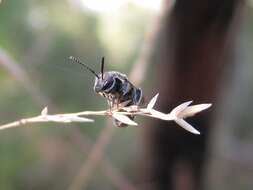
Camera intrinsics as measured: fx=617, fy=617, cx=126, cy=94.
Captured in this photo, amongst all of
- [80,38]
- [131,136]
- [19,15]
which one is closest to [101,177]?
[131,136]

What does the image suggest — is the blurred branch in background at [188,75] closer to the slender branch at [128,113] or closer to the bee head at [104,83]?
the bee head at [104,83]

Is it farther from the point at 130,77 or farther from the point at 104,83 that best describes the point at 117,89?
the point at 130,77

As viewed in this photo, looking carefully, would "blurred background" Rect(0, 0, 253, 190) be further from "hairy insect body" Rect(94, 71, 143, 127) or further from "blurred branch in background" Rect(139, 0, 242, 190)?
"hairy insect body" Rect(94, 71, 143, 127)

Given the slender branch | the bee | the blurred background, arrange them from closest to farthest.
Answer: the slender branch → the bee → the blurred background

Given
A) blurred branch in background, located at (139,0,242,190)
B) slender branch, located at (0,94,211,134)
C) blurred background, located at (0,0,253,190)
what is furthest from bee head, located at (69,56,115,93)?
blurred branch in background, located at (139,0,242,190)

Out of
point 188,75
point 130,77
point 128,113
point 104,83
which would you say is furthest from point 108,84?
point 188,75

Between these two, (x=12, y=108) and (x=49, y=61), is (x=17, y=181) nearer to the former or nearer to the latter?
(x=12, y=108)

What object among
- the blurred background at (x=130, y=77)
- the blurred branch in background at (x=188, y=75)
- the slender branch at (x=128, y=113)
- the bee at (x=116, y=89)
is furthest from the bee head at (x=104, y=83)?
the blurred branch in background at (x=188, y=75)

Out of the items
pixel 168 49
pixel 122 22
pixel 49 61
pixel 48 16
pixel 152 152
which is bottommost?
pixel 152 152
